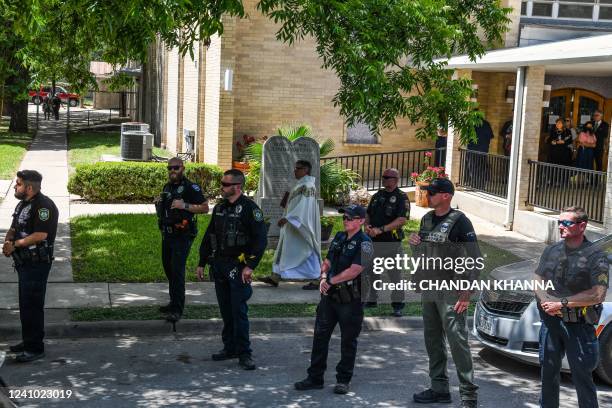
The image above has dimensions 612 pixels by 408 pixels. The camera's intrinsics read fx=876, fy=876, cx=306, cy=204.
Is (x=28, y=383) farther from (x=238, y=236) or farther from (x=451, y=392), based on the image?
(x=451, y=392)

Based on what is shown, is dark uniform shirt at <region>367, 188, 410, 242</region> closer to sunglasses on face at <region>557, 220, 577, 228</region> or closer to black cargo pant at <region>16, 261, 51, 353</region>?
sunglasses on face at <region>557, 220, 577, 228</region>

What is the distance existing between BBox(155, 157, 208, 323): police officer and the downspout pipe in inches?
350

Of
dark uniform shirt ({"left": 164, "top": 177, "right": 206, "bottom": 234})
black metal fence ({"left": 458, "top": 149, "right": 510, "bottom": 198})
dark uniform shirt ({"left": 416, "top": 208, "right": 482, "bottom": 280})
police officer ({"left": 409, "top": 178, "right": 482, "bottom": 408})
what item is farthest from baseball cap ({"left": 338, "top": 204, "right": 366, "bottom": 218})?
black metal fence ({"left": 458, "top": 149, "right": 510, "bottom": 198})

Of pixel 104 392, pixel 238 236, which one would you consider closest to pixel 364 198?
pixel 238 236

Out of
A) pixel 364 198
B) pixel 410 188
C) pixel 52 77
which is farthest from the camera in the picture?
pixel 410 188

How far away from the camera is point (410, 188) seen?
20.1 metres

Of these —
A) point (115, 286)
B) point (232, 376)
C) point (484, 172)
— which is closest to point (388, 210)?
point (232, 376)

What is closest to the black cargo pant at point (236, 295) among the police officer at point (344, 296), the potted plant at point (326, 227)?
the police officer at point (344, 296)

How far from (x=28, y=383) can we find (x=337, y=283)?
2.79 m

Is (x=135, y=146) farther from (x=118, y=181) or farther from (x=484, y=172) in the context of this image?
(x=484, y=172)

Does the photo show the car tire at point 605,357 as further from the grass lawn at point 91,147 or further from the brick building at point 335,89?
the grass lawn at point 91,147

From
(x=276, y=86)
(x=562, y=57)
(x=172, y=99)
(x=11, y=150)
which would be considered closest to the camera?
(x=562, y=57)

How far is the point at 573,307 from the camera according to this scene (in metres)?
6.33

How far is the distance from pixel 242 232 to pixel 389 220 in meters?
2.40
